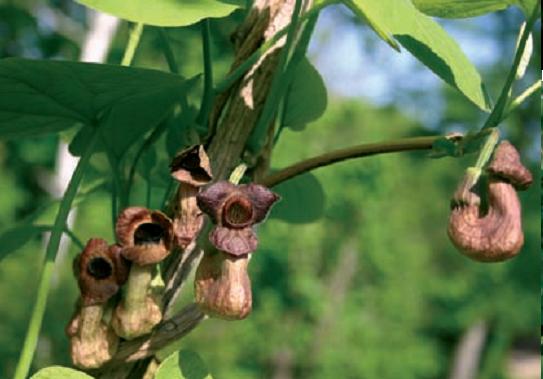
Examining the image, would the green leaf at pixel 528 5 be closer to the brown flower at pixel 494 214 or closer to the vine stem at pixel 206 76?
the brown flower at pixel 494 214

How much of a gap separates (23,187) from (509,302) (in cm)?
357

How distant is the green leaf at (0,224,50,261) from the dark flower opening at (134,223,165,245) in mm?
239

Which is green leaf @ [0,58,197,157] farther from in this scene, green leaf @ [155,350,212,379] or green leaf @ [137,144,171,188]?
green leaf @ [155,350,212,379]

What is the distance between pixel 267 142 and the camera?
27.2 inches

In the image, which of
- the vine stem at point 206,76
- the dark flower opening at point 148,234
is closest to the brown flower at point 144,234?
the dark flower opening at point 148,234

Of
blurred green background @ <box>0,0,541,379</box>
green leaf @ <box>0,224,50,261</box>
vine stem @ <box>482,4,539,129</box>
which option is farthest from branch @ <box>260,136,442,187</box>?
blurred green background @ <box>0,0,541,379</box>

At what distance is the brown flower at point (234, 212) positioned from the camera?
0.57 m

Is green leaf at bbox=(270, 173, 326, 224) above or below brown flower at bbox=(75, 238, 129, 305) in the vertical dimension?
above

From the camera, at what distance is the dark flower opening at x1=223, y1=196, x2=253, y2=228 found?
0.57 meters

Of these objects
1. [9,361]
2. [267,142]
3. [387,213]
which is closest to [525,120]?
[387,213]

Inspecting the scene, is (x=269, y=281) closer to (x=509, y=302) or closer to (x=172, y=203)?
(x=509, y=302)

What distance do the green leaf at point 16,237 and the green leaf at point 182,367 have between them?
0.26 m

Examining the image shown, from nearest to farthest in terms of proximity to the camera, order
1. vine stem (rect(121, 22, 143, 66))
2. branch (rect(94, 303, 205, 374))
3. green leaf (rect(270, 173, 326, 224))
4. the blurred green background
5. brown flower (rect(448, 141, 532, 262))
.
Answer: brown flower (rect(448, 141, 532, 262)) < branch (rect(94, 303, 205, 374)) < vine stem (rect(121, 22, 143, 66)) < green leaf (rect(270, 173, 326, 224)) < the blurred green background

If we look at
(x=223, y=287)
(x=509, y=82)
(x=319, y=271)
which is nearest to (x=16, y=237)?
(x=223, y=287)
